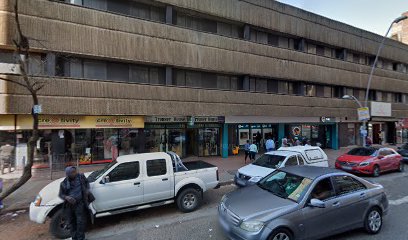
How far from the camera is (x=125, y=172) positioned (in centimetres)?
619

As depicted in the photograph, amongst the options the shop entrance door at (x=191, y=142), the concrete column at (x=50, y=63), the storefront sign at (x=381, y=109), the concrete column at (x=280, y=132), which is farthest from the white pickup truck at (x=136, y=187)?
the storefront sign at (x=381, y=109)

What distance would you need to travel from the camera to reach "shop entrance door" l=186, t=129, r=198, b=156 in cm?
1681

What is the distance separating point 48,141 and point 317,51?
23.0 m

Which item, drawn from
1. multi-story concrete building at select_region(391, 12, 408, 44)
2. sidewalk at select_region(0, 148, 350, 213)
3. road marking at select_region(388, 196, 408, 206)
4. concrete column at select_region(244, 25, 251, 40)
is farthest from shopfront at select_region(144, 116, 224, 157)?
multi-story concrete building at select_region(391, 12, 408, 44)

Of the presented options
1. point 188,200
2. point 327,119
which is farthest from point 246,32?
point 188,200

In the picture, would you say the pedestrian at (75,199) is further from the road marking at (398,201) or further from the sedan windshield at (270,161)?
the road marking at (398,201)

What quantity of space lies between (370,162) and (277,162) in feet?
→ 19.4

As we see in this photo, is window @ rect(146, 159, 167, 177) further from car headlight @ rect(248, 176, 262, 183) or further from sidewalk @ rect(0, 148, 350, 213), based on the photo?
sidewalk @ rect(0, 148, 350, 213)

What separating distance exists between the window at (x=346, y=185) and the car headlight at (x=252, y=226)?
2.16 metres

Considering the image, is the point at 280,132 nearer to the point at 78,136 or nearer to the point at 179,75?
the point at 179,75

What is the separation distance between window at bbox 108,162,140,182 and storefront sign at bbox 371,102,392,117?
91.0ft

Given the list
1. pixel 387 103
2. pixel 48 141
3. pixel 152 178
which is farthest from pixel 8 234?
pixel 387 103

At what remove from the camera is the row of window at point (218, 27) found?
13596 millimetres

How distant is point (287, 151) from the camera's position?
934 centimetres
